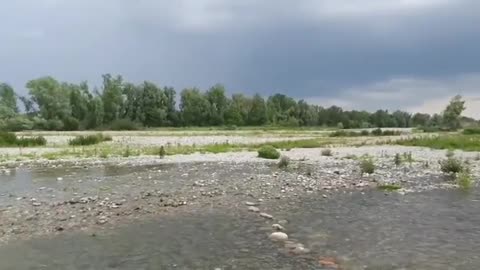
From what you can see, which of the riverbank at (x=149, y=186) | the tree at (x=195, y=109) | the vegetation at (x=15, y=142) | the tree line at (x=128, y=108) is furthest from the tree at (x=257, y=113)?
the riverbank at (x=149, y=186)

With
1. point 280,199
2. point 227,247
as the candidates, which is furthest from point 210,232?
point 280,199

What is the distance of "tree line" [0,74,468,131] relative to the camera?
126m

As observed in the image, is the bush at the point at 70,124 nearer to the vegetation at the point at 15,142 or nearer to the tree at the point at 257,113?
the tree at the point at 257,113

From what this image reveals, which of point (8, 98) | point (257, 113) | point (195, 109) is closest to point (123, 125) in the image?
point (195, 109)

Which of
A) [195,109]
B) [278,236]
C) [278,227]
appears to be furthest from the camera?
[195,109]

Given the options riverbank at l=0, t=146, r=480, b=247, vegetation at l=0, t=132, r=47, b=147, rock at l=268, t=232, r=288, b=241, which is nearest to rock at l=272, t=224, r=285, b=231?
rock at l=268, t=232, r=288, b=241

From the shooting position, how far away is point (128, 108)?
481 feet

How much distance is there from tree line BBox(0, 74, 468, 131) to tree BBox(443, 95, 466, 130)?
316 inches

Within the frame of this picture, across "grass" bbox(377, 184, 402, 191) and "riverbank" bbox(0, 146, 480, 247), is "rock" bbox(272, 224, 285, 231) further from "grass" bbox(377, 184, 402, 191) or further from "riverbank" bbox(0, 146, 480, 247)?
"grass" bbox(377, 184, 402, 191)

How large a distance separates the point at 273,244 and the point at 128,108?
139 m

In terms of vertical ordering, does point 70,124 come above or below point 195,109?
below

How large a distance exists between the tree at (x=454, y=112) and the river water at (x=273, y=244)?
4120 inches

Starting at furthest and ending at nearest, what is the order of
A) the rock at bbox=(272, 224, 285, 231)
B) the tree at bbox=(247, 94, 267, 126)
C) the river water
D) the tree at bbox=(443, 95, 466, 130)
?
the tree at bbox=(247, 94, 267, 126)
the tree at bbox=(443, 95, 466, 130)
the rock at bbox=(272, 224, 285, 231)
the river water

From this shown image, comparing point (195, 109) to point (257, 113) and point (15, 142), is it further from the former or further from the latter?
Answer: point (15, 142)
